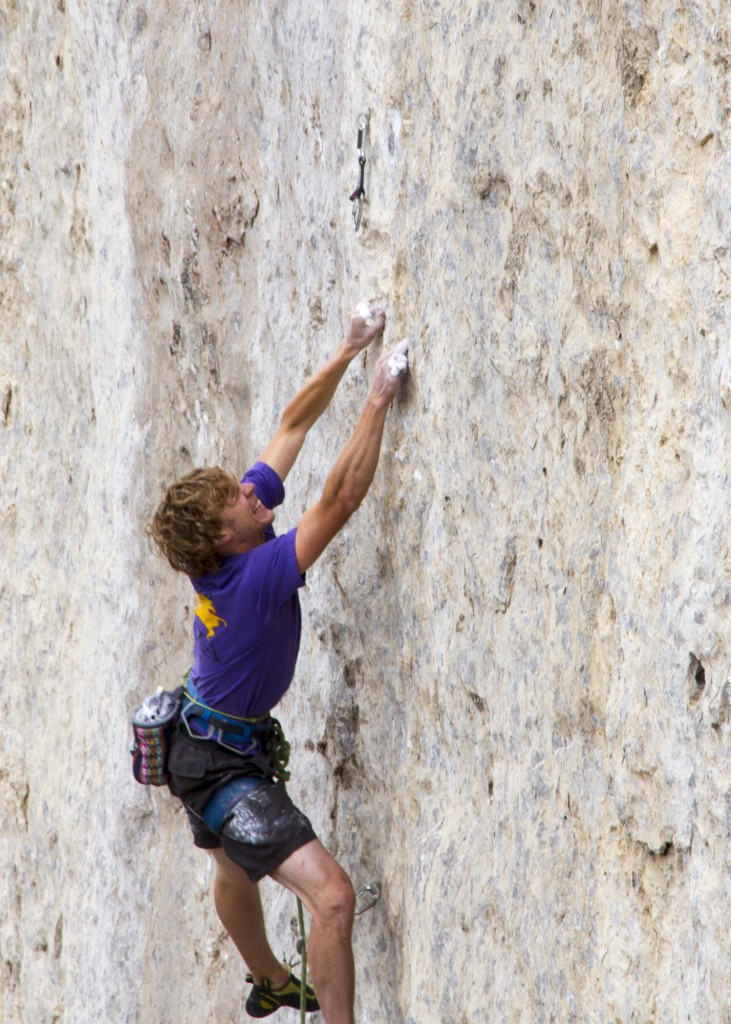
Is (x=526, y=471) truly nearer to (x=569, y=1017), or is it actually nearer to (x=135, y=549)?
(x=569, y=1017)

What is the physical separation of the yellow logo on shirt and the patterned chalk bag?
1.24 feet

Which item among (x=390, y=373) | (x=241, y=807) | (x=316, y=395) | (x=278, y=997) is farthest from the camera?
(x=278, y=997)

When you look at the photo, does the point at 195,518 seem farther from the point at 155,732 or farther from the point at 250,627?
the point at 155,732

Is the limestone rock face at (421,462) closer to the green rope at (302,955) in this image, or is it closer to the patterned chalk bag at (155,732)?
the green rope at (302,955)

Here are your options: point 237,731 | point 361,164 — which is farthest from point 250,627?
point 361,164

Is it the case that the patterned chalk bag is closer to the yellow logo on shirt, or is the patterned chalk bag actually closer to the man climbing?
the man climbing

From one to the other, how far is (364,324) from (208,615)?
4.08 feet

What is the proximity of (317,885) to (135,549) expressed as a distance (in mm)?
3038

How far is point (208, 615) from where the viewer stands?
532 centimetres

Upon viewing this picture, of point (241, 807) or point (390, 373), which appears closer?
point (390, 373)

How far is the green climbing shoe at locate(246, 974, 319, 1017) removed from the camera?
582 centimetres

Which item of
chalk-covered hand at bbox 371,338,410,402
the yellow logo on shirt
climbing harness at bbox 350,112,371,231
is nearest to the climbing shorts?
the yellow logo on shirt

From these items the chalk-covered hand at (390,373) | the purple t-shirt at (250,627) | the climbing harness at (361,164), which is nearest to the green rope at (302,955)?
the purple t-shirt at (250,627)

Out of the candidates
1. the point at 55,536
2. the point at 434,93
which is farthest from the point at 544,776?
the point at 55,536
